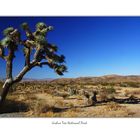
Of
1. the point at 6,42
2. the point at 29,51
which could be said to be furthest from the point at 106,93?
the point at 6,42

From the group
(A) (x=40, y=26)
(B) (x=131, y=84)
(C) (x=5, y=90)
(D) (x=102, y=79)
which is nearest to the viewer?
(A) (x=40, y=26)

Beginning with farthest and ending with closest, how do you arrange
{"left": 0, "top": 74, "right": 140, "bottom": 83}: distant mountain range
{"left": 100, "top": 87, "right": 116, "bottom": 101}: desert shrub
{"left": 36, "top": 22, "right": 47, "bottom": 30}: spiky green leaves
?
{"left": 100, "top": 87, "right": 116, "bottom": 101}: desert shrub < {"left": 0, "top": 74, "right": 140, "bottom": 83}: distant mountain range < {"left": 36, "top": 22, "right": 47, "bottom": 30}: spiky green leaves

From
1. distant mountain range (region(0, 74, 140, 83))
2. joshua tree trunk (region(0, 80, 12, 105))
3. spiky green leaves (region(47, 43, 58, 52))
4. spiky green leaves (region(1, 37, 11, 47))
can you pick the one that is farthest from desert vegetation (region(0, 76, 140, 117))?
spiky green leaves (region(1, 37, 11, 47))

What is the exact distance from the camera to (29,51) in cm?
1475

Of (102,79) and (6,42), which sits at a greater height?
(6,42)

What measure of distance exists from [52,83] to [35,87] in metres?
0.48

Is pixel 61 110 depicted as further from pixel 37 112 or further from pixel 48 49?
pixel 48 49

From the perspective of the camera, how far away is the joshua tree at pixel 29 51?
47.7 ft

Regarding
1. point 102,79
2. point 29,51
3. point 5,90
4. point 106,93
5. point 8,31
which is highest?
point 8,31

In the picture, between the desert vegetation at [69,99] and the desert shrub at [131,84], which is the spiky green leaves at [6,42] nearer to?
the desert vegetation at [69,99]

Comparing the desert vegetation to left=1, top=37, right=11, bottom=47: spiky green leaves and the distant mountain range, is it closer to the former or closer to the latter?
the distant mountain range

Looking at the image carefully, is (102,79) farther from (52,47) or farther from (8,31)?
(8,31)

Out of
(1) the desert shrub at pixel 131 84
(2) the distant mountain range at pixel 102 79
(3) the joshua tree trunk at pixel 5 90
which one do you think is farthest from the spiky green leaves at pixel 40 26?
(1) the desert shrub at pixel 131 84

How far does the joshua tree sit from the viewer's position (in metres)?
14.5
